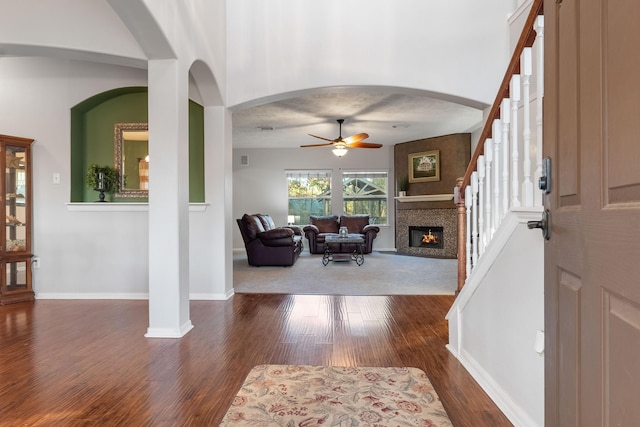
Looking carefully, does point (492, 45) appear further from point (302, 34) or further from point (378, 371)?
point (378, 371)

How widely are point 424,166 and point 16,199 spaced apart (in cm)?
701

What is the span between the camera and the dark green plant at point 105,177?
387 centimetres

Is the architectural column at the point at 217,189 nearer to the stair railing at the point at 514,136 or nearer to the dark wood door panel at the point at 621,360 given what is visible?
the stair railing at the point at 514,136

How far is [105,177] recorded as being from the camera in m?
3.90

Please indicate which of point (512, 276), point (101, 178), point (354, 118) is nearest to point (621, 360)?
point (512, 276)

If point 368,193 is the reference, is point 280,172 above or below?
above

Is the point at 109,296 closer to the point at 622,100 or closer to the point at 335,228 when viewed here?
the point at 622,100

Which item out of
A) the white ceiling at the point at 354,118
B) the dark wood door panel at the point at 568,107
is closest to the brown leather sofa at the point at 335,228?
the white ceiling at the point at 354,118

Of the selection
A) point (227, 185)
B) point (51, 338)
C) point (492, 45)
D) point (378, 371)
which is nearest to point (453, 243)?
point (492, 45)

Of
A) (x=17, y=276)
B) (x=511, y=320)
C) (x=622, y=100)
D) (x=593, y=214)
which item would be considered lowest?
(x=17, y=276)

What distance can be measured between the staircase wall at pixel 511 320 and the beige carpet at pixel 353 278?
2.07 meters

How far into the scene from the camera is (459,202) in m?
3.08

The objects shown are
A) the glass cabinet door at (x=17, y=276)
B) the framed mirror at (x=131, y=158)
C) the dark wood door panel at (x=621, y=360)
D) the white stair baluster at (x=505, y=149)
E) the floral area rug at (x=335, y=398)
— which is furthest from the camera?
the framed mirror at (x=131, y=158)

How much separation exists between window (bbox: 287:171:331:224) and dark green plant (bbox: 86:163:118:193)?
4.99 meters
